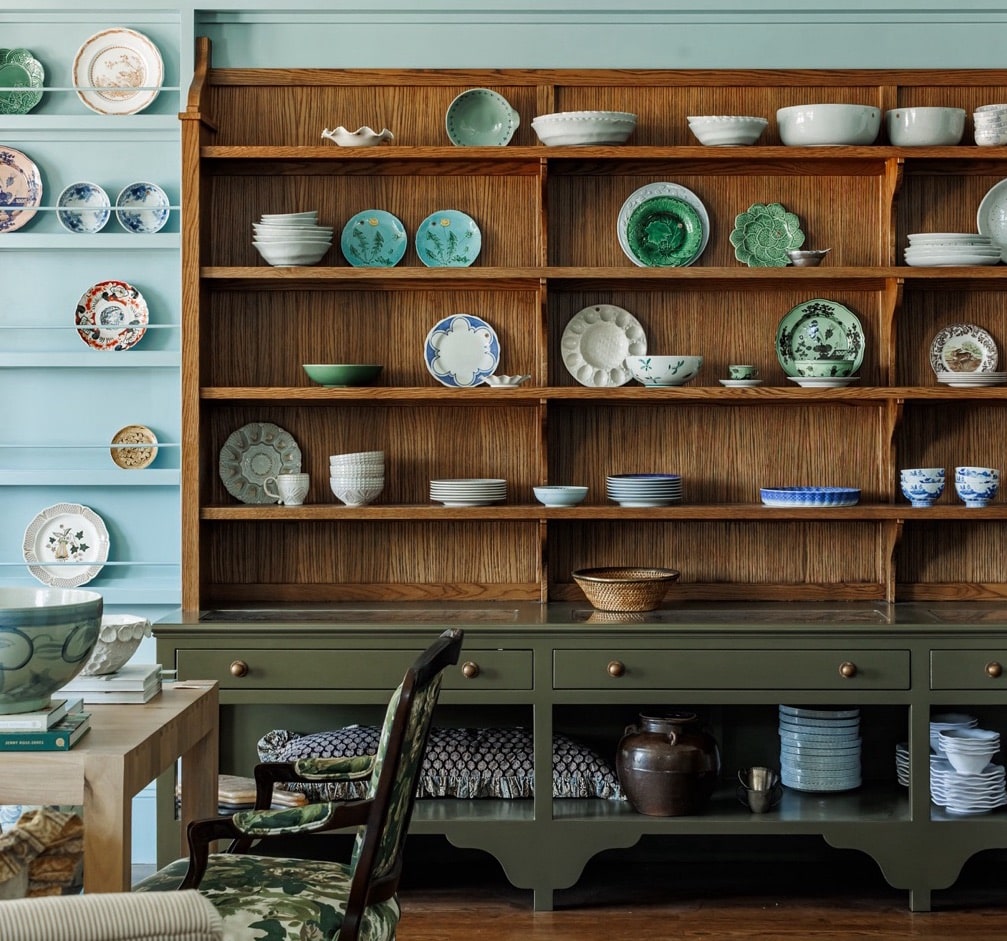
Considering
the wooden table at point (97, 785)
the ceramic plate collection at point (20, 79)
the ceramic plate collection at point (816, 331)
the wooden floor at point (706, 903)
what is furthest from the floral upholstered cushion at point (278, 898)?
the ceramic plate collection at point (20, 79)

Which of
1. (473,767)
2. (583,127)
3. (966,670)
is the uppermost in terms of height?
(583,127)

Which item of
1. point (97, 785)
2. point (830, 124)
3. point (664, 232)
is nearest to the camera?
point (97, 785)

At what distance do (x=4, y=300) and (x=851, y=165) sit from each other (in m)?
2.53

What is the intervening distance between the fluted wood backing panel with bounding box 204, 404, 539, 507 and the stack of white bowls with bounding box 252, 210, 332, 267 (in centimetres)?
47

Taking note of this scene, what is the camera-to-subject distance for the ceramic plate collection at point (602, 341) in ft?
12.6

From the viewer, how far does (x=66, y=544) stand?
387 centimetres

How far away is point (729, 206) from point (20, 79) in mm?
2142

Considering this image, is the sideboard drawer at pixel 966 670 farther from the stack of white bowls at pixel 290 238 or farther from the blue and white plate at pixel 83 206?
the blue and white plate at pixel 83 206

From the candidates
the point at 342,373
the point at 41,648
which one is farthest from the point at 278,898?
the point at 342,373

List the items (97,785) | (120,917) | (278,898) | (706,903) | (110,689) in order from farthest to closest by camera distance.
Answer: (706,903) < (110,689) < (278,898) < (97,785) < (120,917)

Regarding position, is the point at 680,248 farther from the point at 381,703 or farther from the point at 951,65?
the point at 381,703

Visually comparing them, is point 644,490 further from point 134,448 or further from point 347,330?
point 134,448

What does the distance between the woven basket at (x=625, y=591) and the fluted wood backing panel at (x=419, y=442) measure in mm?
446

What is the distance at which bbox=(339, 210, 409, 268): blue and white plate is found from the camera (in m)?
3.84
